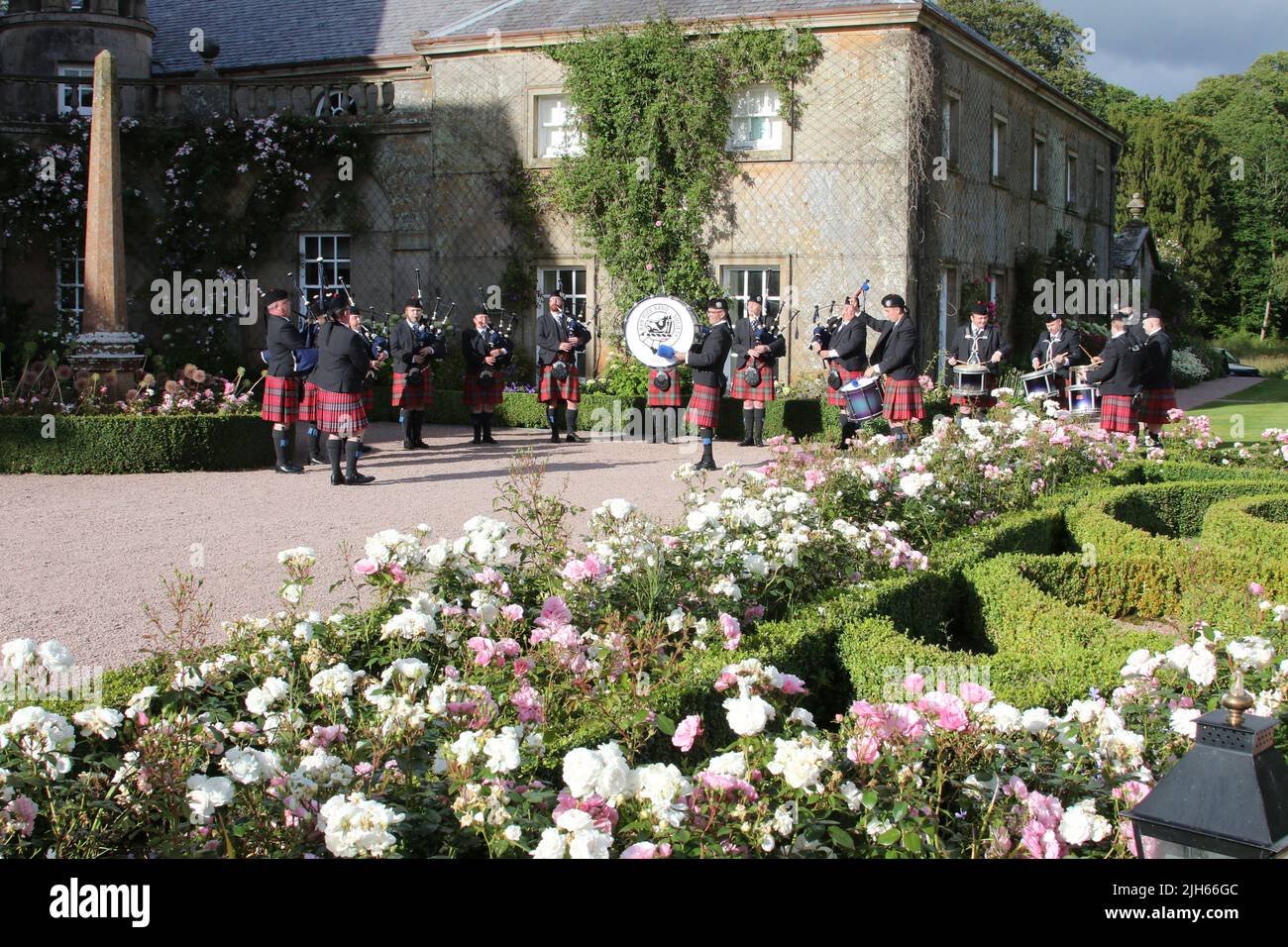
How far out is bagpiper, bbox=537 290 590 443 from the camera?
51.3 ft

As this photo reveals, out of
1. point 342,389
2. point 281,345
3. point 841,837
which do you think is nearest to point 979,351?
point 342,389

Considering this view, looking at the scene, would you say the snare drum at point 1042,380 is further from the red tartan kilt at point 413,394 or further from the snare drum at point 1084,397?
the red tartan kilt at point 413,394

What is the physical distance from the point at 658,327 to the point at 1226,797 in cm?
1212

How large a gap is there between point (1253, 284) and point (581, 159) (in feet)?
126

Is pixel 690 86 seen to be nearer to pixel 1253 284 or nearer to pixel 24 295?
pixel 24 295

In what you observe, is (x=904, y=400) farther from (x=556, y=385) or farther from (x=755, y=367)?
(x=556, y=385)

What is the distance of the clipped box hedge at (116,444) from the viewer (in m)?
12.4

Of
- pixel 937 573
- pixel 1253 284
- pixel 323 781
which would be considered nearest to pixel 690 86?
pixel 937 573

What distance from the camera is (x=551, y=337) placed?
617 inches

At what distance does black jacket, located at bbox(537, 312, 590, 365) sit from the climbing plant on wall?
3.96 m

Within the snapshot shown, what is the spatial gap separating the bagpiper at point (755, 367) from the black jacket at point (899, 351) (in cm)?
218

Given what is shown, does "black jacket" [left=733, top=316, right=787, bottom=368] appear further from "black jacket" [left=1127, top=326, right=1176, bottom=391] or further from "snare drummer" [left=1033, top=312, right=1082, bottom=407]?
"black jacket" [left=1127, top=326, right=1176, bottom=391]

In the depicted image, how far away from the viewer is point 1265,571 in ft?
23.2

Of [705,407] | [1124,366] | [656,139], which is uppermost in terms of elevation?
[656,139]
